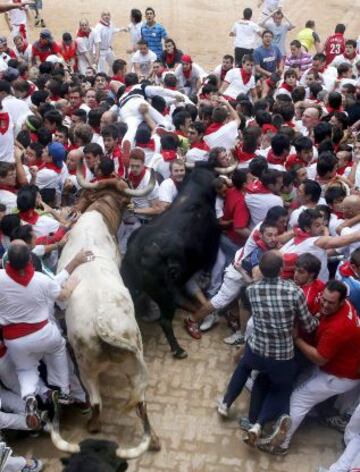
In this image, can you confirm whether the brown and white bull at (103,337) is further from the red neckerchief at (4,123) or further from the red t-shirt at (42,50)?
the red t-shirt at (42,50)

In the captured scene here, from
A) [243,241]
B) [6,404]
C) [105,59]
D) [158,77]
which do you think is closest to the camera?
[6,404]

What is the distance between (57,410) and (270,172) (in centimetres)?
341

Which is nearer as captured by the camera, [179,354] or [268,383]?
[268,383]

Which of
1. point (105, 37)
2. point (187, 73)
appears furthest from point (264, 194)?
point (105, 37)

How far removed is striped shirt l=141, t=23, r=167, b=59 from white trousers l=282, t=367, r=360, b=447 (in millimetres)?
10929

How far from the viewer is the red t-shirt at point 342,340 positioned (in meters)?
5.96

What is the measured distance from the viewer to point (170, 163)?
28.7ft

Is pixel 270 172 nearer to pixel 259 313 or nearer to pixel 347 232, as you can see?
pixel 347 232

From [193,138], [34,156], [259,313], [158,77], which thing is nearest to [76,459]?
[259,313]

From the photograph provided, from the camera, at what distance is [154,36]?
15883mm

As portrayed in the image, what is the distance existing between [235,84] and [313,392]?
8385 millimetres

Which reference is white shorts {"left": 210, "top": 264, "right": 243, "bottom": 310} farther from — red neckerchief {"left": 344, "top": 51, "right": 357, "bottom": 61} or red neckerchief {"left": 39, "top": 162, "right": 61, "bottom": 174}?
red neckerchief {"left": 344, "top": 51, "right": 357, "bottom": 61}

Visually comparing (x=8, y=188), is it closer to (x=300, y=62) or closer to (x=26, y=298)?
(x=26, y=298)

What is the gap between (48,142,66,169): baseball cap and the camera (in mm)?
8512
